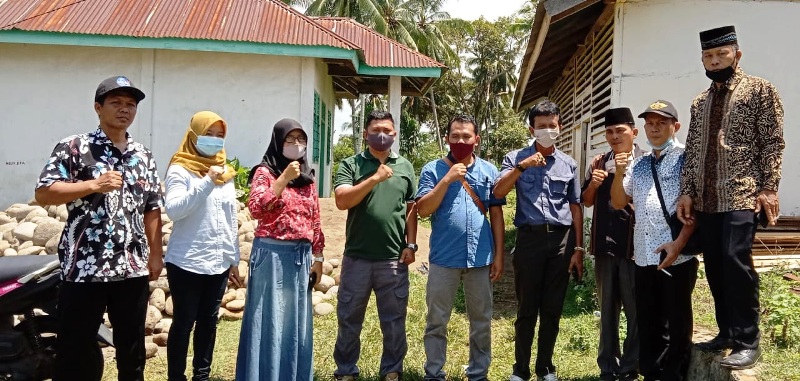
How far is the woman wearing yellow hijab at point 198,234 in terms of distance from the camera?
326 centimetres

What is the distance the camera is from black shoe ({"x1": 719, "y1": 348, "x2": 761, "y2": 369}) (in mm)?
3057

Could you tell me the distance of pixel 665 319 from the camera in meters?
3.49

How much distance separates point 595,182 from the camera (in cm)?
385

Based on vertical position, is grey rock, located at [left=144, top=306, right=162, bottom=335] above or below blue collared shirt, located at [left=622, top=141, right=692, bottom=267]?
below

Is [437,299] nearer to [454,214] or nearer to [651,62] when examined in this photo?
[454,214]

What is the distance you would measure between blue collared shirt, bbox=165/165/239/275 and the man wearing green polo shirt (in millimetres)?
713

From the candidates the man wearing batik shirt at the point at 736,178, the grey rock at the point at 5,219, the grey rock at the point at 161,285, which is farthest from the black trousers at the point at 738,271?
the grey rock at the point at 5,219

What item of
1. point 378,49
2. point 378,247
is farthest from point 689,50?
point 378,49

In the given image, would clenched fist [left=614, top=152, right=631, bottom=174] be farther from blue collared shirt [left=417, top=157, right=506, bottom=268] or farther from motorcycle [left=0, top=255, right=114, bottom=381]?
motorcycle [left=0, top=255, right=114, bottom=381]

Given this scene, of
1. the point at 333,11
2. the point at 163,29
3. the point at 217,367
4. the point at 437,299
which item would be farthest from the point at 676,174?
the point at 333,11

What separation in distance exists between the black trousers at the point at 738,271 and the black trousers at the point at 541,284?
94 cm

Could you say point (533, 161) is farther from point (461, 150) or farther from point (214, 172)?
point (214, 172)

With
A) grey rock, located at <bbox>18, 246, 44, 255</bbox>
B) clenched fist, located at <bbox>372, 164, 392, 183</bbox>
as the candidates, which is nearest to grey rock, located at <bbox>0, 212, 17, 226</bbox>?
grey rock, located at <bbox>18, 246, 44, 255</bbox>

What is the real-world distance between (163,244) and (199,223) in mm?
2916
